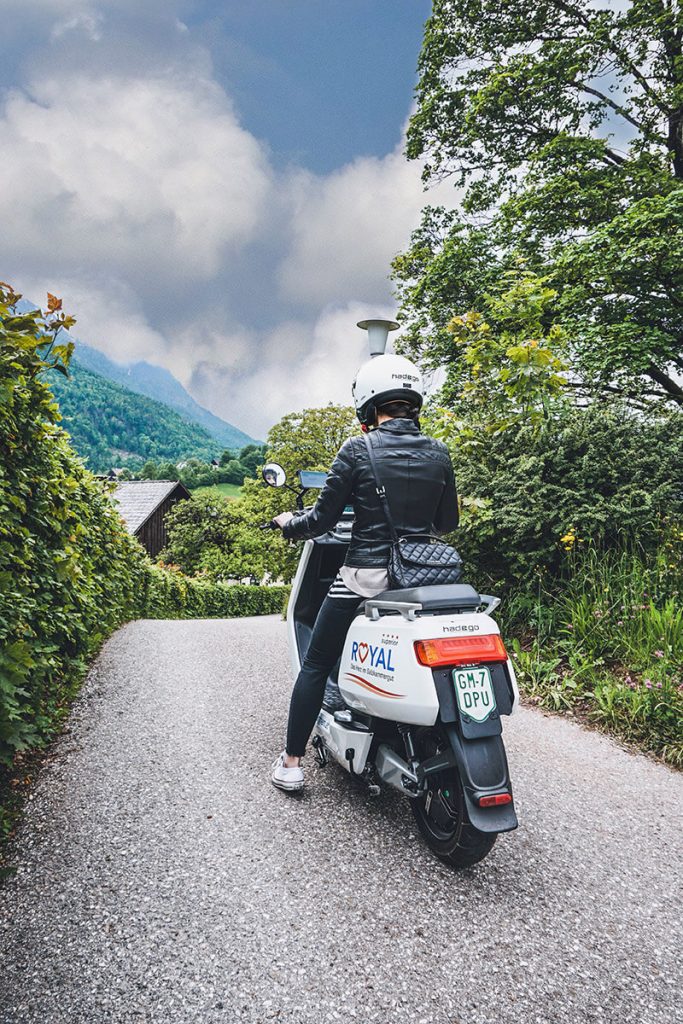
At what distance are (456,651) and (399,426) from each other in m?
0.94

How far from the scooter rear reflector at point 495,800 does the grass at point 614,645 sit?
6.13ft

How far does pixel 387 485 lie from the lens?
237cm

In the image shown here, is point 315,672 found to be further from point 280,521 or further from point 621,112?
point 621,112

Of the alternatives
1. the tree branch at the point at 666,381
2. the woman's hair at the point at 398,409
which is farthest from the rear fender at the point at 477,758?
the tree branch at the point at 666,381

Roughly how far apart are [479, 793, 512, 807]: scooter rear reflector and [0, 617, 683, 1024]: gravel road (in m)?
0.36

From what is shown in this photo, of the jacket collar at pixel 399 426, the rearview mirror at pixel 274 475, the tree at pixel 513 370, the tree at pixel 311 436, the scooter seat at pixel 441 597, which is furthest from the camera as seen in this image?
the tree at pixel 311 436

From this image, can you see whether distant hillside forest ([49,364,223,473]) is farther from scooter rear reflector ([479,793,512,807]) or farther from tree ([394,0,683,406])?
scooter rear reflector ([479,793,512,807])

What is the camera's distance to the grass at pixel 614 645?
3.54m

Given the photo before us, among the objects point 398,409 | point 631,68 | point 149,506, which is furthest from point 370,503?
point 149,506

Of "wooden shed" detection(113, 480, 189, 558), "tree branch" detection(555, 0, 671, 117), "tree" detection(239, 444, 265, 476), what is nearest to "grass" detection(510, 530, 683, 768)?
"tree branch" detection(555, 0, 671, 117)

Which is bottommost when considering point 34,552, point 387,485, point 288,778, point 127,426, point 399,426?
point 288,778

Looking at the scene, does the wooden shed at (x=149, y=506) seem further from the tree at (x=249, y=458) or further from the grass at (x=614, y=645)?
the grass at (x=614, y=645)

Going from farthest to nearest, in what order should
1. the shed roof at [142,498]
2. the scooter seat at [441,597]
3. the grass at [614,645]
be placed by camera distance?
the shed roof at [142,498], the grass at [614,645], the scooter seat at [441,597]

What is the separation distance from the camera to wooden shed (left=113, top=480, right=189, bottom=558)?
37.6 m
